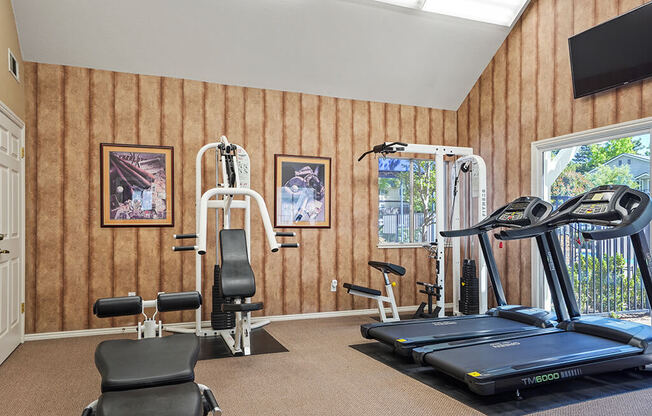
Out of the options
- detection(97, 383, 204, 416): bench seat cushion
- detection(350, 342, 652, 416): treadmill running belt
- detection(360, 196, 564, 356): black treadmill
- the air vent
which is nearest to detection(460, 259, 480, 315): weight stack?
detection(360, 196, 564, 356): black treadmill

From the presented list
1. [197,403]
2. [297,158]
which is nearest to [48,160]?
[297,158]

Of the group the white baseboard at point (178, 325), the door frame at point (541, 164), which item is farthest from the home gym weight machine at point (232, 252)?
the door frame at point (541, 164)

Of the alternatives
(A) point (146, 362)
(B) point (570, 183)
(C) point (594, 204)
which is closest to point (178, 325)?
(A) point (146, 362)

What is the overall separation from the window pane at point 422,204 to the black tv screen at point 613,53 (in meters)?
2.27

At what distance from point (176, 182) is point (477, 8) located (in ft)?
13.2

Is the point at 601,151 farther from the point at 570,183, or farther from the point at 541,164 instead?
the point at 541,164

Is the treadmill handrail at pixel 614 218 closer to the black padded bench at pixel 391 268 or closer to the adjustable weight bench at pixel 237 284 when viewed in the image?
the black padded bench at pixel 391 268

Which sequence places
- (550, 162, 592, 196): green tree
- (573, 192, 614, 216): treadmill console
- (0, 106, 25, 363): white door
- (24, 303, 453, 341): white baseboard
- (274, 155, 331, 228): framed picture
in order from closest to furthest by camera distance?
(573, 192, 614, 216): treadmill console, (0, 106, 25, 363): white door, (24, 303, 453, 341): white baseboard, (550, 162, 592, 196): green tree, (274, 155, 331, 228): framed picture

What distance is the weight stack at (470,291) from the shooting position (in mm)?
5445

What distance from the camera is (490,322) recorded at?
4.49m

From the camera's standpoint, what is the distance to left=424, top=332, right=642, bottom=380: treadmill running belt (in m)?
3.09

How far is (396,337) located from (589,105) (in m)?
3.07

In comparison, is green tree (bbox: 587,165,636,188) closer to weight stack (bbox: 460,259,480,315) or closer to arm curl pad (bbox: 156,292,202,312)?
weight stack (bbox: 460,259,480,315)

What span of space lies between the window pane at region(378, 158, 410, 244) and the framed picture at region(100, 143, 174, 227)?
2.73 m
